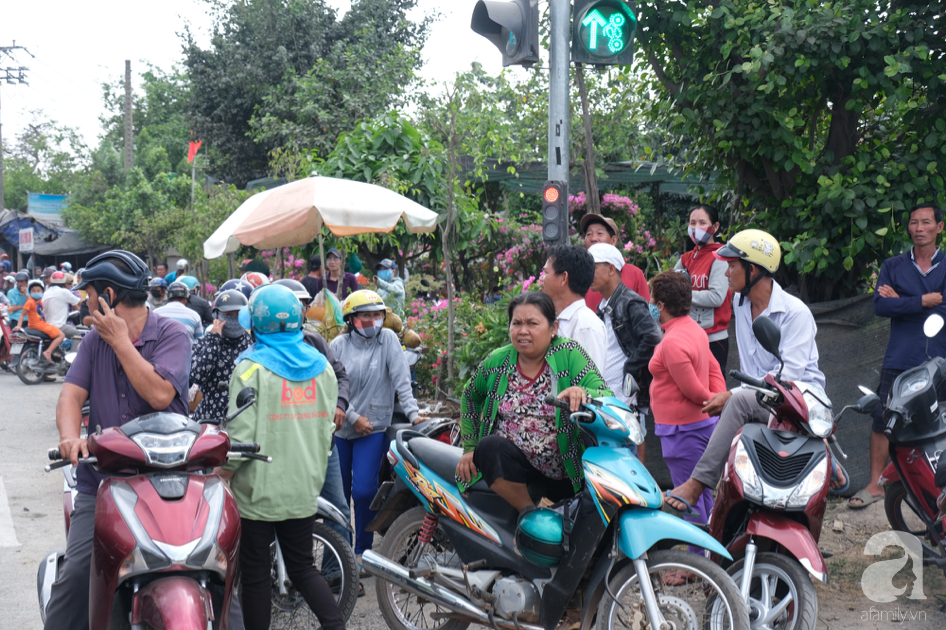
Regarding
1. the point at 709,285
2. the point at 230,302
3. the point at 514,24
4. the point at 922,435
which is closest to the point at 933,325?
the point at 922,435

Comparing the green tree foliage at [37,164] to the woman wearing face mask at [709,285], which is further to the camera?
the green tree foliage at [37,164]

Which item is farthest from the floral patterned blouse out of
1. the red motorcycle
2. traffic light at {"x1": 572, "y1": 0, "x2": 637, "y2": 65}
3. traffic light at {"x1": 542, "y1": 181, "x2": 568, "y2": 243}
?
traffic light at {"x1": 572, "y1": 0, "x2": 637, "y2": 65}

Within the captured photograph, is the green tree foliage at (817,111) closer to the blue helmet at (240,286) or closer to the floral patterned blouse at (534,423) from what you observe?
the floral patterned blouse at (534,423)

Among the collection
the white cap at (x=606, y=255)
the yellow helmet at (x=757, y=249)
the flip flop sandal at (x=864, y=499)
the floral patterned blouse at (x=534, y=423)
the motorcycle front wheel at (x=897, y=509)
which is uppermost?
the yellow helmet at (x=757, y=249)

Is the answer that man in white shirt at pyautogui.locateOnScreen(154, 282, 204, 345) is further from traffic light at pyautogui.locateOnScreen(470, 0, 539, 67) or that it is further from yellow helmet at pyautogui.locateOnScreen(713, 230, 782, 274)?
yellow helmet at pyautogui.locateOnScreen(713, 230, 782, 274)

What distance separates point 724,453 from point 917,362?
2.10m

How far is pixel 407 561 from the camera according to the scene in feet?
14.3

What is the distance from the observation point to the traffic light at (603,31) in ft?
20.7

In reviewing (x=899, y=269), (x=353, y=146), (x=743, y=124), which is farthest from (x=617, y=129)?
(x=899, y=269)

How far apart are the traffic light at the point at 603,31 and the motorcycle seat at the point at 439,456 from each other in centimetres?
346

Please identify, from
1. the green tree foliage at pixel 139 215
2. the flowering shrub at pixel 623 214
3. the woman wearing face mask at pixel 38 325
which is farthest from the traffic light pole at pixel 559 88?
the green tree foliage at pixel 139 215

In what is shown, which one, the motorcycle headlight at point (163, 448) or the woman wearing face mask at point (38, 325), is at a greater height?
the motorcycle headlight at point (163, 448)

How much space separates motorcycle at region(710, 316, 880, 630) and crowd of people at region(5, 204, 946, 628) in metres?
0.46

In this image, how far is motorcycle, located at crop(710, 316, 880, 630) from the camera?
372 centimetres
